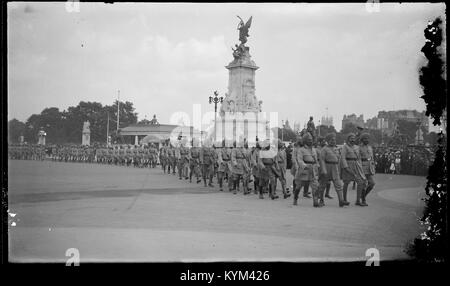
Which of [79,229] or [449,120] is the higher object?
[449,120]

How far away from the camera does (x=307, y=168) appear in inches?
468

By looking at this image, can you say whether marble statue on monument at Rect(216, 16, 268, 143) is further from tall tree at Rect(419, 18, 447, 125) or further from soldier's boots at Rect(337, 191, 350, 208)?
tall tree at Rect(419, 18, 447, 125)

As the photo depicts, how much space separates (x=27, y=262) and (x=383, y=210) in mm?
8219

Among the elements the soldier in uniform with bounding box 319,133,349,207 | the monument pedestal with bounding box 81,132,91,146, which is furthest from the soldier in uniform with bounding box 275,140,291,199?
the monument pedestal with bounding box 81,132,91,146

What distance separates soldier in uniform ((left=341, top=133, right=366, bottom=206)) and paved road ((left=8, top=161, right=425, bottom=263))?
67 centimetres

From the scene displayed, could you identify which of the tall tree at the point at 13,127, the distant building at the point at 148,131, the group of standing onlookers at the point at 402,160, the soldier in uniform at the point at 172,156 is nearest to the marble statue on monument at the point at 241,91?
the distant building at the point at 148,131

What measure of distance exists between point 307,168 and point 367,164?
198 centimetres

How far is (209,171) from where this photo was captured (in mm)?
18031

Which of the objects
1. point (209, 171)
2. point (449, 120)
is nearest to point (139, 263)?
point (449, 120)

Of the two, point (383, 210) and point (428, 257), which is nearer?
point (428, 257)

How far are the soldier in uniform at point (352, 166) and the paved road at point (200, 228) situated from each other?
2.21 feet

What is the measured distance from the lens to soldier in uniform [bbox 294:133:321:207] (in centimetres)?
1177

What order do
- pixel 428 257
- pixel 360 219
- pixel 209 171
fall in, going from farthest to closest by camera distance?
pixel 209 171 → pixel 360 219 → pixel 428 257
